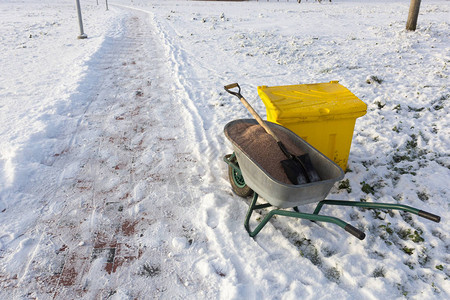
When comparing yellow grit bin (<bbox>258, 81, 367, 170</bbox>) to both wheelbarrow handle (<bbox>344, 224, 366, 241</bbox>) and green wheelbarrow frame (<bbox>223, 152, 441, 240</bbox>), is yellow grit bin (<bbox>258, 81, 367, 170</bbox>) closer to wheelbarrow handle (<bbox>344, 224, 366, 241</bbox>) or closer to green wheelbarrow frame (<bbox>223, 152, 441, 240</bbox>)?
green wheelbarrow frame (<bbox>223, 152, 441, 240</bbox>)

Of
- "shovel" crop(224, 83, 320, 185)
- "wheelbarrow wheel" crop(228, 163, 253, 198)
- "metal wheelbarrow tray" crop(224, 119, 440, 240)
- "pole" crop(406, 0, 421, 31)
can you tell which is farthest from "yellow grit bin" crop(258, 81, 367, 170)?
"pole" crop(406, 0, 421, 31)

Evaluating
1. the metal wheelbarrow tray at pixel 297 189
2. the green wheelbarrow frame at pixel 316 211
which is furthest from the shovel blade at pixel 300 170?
the green wheelbarrow frame at pixel 316 211

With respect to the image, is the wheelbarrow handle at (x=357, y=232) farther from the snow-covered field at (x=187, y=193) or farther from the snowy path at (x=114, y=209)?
the snowy path at (x=114, y=209)

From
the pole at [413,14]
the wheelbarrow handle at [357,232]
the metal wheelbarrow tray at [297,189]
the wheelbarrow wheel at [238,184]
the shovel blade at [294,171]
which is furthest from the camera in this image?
the pole at [413,14]

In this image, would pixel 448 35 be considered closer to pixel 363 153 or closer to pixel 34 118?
pixel 363 153

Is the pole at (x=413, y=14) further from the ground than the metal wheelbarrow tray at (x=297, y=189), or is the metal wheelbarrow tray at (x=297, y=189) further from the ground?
the pole at (x=413, y=14)

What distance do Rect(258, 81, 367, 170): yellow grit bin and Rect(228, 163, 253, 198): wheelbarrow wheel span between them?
73 centimetres

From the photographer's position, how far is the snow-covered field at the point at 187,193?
2.52 metres

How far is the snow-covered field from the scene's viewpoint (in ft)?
8.25

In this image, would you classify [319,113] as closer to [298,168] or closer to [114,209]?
[298,168]

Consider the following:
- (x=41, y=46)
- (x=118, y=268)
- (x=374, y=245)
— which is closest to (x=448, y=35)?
(x=374, y=245)

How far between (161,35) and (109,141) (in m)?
9.52

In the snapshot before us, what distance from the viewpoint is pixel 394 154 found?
13.8ft

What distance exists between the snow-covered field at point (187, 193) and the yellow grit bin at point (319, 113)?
583mm
